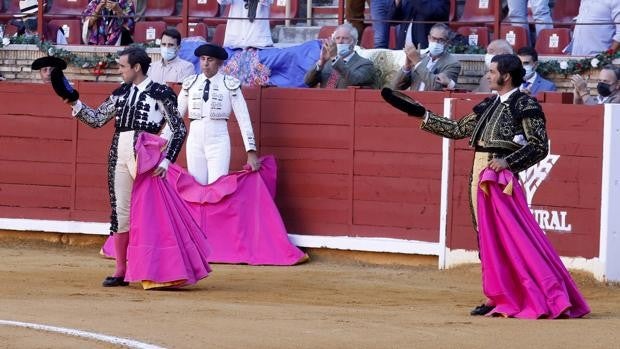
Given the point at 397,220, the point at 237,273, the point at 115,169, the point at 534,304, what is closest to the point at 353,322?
the point at 534,304

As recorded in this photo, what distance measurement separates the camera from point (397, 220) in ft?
36.7

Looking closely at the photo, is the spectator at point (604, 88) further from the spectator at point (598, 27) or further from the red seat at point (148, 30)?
the red seat at point (148, 30)

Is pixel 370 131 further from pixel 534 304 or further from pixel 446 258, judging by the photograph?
pixel 534 304

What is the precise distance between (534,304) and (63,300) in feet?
8.47

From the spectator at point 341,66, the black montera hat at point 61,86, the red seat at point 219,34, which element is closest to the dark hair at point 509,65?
the black montera hat at point 61,86

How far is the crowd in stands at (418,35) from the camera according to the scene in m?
11.0

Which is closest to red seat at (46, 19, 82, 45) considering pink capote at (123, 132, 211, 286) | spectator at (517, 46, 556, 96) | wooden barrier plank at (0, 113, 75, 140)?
wooden barrier plank at (0, 113, 75, 140)

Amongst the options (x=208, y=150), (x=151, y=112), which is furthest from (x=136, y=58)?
(x=208, y=150)

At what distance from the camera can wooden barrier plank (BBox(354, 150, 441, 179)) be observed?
36.1 ft

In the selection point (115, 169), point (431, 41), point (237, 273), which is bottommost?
point (237, 273)

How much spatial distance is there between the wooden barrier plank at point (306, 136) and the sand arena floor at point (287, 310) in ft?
3.13

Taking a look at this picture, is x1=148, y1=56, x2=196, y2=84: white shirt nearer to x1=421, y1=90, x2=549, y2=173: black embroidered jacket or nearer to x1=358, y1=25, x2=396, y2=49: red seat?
x1=358, y1=25, x2=396, y2=49: red seat

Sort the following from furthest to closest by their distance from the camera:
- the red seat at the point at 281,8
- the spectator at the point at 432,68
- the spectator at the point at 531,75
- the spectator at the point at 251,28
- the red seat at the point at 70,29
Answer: the red seat at the point at 70,29
the red seat at the point at 281,8
the spectator at the point at 251,28
the spectator at the point at 432,68
the spectator at the point at 531,75

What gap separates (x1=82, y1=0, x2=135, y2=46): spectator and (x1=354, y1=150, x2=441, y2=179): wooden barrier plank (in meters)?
3.60
